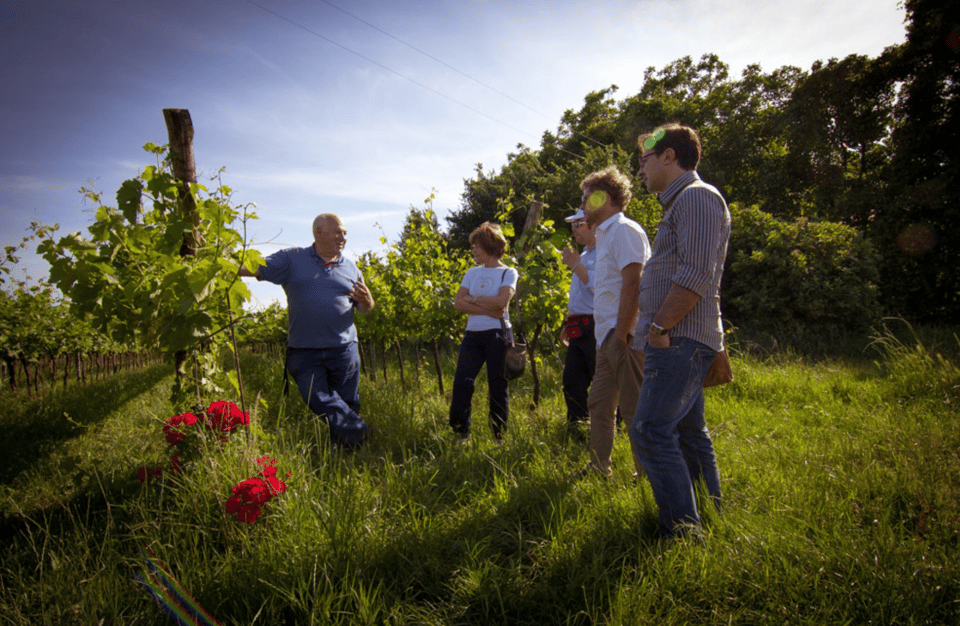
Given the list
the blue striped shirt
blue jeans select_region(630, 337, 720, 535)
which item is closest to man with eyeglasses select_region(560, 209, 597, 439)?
the blue striped shirt

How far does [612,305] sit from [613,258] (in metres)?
0.26

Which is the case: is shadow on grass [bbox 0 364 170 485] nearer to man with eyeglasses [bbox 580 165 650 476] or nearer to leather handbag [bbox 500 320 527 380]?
leather handbag [bbox 500 320 527 380]

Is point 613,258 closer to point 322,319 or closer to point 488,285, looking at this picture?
point 488,285

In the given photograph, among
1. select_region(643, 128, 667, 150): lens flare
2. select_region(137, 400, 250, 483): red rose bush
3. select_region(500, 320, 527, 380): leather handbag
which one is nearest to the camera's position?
select_region(643, 128, 667, 150): lens flare

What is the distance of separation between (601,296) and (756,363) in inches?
173

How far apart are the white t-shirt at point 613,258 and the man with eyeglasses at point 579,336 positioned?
2.22ft

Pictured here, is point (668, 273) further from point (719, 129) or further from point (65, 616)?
point (719, 129)

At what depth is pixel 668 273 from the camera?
78.7 inches

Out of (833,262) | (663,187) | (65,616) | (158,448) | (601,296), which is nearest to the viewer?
(65,616)

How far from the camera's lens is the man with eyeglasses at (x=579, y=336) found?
3393 millimetres

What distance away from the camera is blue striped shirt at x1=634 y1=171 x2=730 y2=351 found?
184 centimetres

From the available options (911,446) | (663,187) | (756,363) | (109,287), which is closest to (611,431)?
(663,187)

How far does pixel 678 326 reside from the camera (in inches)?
A: 74.9

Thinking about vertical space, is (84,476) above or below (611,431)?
below
